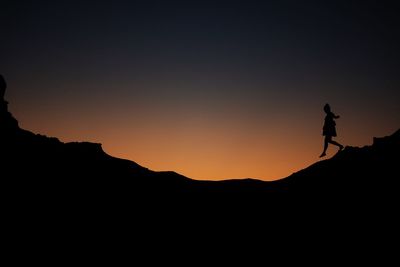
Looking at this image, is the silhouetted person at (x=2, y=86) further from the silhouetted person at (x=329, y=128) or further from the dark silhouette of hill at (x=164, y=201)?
the silhouetted person at (x=329, y=128)

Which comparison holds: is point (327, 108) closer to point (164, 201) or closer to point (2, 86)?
point (164, 201)

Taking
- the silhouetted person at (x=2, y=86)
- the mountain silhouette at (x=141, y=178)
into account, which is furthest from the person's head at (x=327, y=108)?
the silhouetted person at (x=2, y=86)

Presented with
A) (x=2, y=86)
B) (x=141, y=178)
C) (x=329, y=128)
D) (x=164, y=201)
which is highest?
Result: (x=2, y=86)

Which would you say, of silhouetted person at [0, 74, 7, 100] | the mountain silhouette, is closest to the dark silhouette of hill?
the mountain silhouette

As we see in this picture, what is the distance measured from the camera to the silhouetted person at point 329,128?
21.9 m

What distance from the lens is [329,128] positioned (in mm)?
21969

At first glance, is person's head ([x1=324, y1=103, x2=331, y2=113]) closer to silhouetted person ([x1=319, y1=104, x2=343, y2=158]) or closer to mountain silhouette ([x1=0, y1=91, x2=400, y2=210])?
silhouetted person ([x1=319, y1=104, x2=343, y2=158])

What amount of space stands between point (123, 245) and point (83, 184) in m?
4.88

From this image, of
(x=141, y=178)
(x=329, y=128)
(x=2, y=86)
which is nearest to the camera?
(x=329, y=128)

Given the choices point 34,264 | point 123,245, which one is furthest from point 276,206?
point 34,264

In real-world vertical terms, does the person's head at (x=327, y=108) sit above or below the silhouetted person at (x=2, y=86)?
below

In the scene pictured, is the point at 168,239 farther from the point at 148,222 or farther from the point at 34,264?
the point at 34,264

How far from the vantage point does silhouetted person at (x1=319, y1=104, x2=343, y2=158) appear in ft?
72.0

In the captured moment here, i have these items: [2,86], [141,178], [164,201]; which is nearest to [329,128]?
[164,201]
